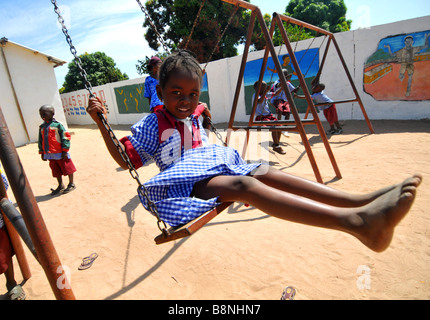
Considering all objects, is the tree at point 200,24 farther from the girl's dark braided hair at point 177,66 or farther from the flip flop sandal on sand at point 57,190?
the girl's dark braided hair at point 177,66

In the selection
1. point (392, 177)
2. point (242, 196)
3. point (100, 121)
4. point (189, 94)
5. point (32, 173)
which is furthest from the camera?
point (32, 173)

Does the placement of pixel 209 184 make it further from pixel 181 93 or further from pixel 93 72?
pixel 93 72

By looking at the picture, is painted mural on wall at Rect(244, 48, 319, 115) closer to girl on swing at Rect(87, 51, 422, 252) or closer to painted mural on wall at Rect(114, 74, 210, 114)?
painted mural on wall at Rect(114, 74, 210, 114)

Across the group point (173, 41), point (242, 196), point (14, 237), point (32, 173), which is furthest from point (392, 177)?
point (173, 41)

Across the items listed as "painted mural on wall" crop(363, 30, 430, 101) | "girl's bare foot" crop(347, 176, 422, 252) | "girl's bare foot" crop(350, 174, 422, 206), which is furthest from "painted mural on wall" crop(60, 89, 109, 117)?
"girl's bare foot" crop(347, 176, 422, 252)

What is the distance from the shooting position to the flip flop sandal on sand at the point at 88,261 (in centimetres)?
231

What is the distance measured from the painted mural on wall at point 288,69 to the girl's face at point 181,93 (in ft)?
20.0

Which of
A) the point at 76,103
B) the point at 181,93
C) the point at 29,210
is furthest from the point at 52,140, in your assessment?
the point at 76,103

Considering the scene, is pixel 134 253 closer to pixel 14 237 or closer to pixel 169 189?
pixel 14 237

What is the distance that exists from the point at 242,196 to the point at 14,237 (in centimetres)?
190

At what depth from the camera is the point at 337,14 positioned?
2141 centimetres

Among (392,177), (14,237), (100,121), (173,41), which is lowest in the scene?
(392,177)

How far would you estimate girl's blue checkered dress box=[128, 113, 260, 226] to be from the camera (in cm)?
147

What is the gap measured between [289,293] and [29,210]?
63.9 inches
